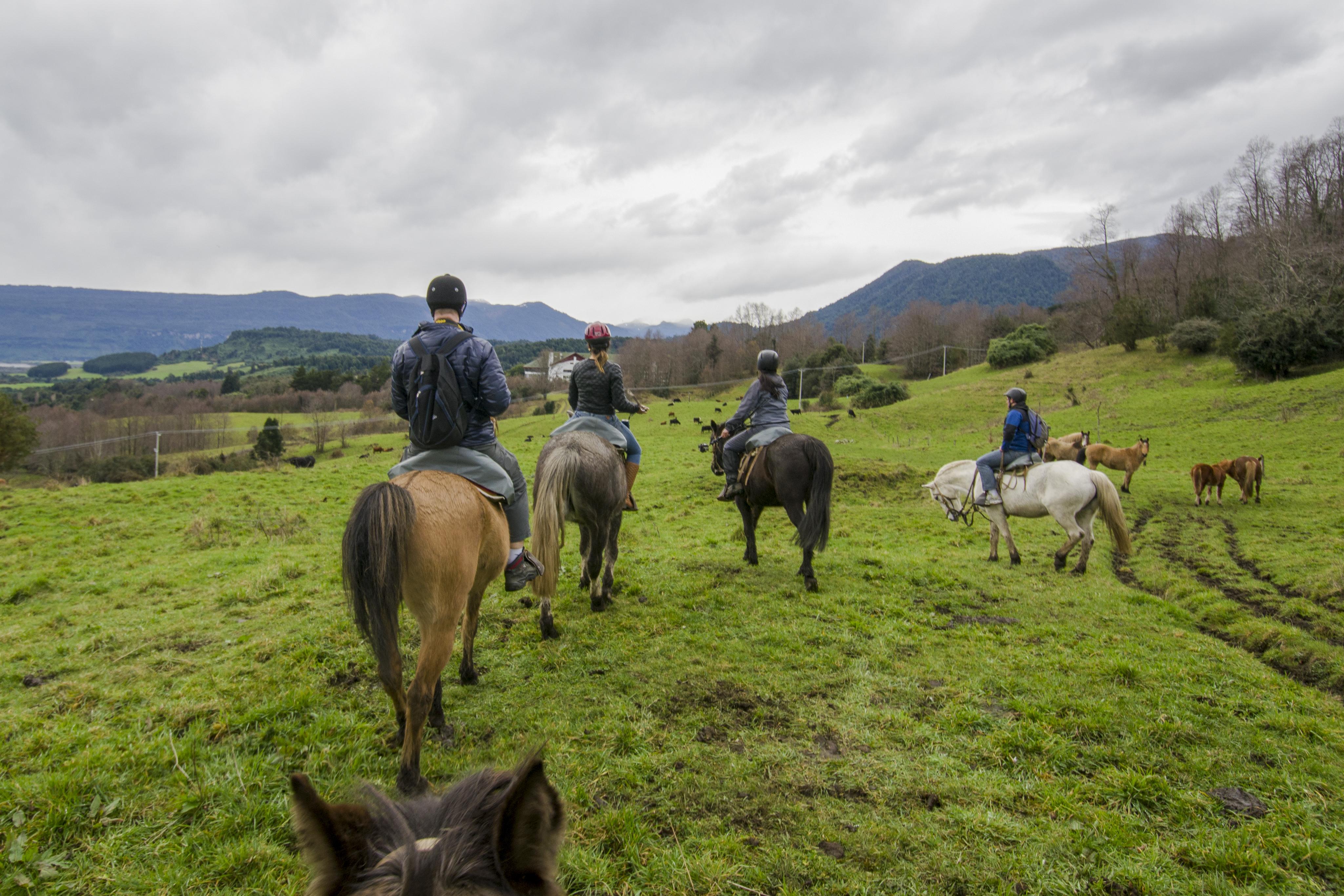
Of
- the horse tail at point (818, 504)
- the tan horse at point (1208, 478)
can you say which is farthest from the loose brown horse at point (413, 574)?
the tan horse at point (1208, 478)

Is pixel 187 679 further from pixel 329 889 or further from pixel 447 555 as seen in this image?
pixel 329 889

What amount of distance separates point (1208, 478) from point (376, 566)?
1968 cm

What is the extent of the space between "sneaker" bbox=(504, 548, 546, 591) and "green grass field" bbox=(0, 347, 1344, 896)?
0.85 metres

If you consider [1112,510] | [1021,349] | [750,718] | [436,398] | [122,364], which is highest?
[122,364]

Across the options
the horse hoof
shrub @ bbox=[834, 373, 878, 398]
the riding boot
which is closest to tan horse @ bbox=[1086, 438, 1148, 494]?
the riding boot

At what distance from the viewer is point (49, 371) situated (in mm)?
126750

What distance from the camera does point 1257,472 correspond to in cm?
1425

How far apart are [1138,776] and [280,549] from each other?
11.4 m

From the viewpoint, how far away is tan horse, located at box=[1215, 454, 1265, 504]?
14328 millimetres

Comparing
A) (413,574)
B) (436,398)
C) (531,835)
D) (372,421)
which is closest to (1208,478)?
(436,398)

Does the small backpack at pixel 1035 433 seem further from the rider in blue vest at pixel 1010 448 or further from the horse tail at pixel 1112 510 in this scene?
the horse tail at pixel 1112 510

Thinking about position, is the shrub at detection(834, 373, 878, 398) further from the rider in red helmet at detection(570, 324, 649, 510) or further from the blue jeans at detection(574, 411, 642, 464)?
the rider in red helmet at detection(570, 324, 649, 510)

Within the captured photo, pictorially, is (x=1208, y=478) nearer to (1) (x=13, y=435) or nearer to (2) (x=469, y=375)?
(2) (x=469, y=375)

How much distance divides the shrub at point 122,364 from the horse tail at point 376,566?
17640 cm
